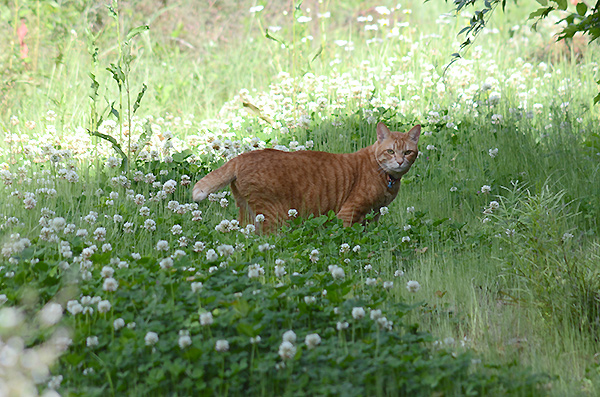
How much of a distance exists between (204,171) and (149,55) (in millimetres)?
4555

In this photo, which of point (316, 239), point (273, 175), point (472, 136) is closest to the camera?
point (316, 239)

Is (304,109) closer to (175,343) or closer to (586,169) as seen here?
(586,169)

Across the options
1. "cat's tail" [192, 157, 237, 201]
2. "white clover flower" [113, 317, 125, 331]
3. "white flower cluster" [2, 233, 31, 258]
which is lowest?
"white clover flower" [113, 317, 125, 331]

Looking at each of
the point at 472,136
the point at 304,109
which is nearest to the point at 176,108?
the point at 304,109

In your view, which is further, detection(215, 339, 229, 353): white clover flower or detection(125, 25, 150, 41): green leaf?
detection(125, 25, 150, 41): green leaf

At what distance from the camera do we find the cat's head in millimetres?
5320

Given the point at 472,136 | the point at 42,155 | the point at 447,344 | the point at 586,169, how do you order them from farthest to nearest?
the point at 472,136 → the point at 42,155 → the point at 586,169 → the point at 447,344

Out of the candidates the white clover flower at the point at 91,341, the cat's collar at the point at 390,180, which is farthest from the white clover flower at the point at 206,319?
the cat's collar at the point at 390,180

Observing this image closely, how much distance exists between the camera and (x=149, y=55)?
9.95m

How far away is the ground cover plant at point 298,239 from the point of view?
2641 millimetres

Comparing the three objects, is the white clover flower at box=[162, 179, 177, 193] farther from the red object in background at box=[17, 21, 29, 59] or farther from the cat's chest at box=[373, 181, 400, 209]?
the red object in background at box=[17, 21, 29, 59]

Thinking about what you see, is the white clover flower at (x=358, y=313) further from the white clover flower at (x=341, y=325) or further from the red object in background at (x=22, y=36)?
the red object in background at (x=22, y=36)

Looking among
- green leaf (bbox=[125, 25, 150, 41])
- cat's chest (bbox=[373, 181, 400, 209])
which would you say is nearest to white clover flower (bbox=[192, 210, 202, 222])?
cat's chest (bbox=[373, 181, 400, 209])

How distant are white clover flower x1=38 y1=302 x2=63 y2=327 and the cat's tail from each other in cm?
205
